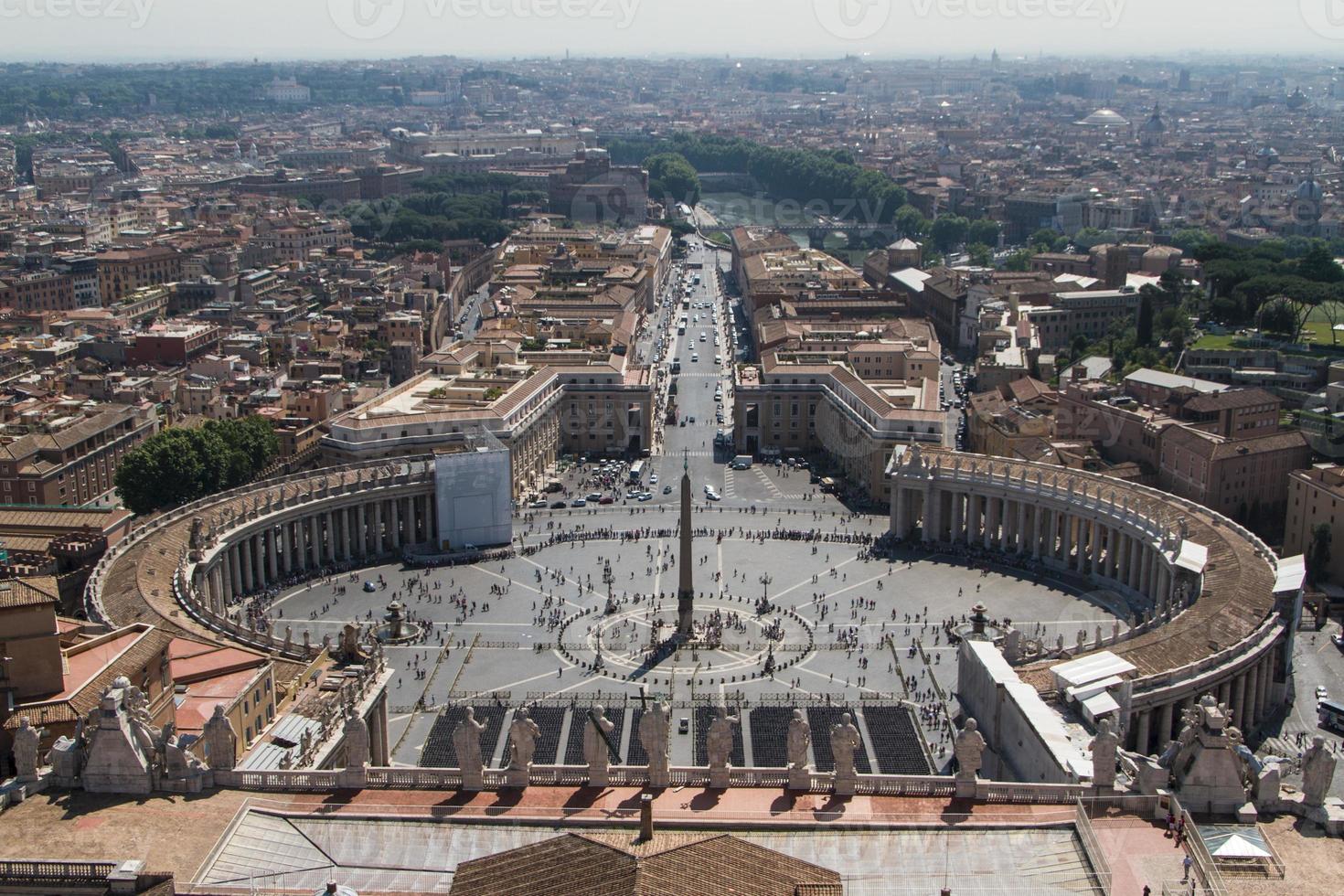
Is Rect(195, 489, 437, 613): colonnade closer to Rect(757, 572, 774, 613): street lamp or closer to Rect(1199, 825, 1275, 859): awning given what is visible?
Rect(757, 572, 774, 613): street lamp

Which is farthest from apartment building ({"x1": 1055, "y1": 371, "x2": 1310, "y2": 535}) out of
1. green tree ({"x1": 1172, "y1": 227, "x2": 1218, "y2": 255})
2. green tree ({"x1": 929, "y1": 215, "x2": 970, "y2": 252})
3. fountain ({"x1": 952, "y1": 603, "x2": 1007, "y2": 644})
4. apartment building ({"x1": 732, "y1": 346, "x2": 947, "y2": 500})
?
green tree ({"x1": 929, "y1": 215, "x2": 970, "y2": 252})

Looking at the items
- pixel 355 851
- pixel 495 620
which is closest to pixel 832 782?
pixel 355 851

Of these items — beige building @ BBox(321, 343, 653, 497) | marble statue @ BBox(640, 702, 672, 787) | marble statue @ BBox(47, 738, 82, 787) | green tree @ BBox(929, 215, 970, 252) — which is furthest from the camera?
green tree @ BBox(929, 215, 970, 252)

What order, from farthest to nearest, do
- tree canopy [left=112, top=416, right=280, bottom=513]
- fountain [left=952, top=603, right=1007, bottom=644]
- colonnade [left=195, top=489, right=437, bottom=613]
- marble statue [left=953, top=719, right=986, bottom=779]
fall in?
1. tree canopy [left=112, top=416, right=280, bottom=513]
2. colonnade [left=195, top=489, right=437, bottom=613]
3. fountain [left=952, top=603, right=1007, bottom=644]
4. marble statue [left=953, top=719, right=986, bottom=779]

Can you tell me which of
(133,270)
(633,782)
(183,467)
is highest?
(633,782)

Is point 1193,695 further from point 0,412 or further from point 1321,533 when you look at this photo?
point 0,412

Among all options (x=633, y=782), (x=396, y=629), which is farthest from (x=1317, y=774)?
(x=396, y=629)

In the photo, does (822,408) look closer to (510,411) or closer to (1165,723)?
(510,411)
